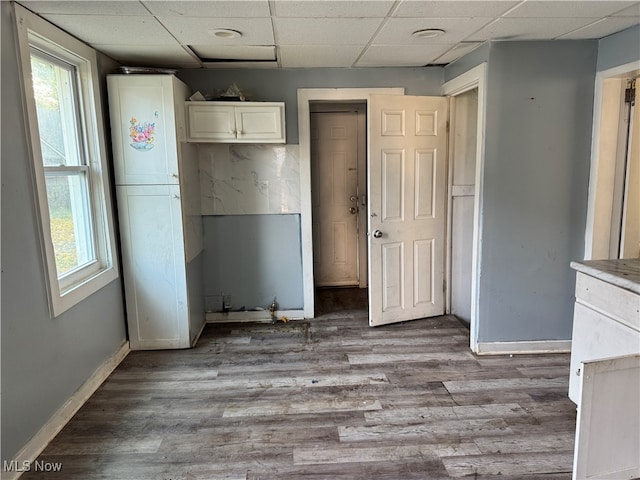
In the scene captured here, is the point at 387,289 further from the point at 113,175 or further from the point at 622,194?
the point at 113,175

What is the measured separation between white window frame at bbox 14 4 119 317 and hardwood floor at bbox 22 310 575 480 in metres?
0.72

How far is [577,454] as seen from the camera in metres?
1.61

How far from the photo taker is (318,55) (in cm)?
315

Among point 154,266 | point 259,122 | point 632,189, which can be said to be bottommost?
point 154,266

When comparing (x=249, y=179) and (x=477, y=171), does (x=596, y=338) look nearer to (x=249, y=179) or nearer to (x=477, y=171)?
(x=477, y=171)

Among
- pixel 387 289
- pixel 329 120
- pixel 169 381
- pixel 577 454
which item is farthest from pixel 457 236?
pixel 169 381

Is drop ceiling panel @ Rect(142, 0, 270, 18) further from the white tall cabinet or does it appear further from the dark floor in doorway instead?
the dark floor in doorway

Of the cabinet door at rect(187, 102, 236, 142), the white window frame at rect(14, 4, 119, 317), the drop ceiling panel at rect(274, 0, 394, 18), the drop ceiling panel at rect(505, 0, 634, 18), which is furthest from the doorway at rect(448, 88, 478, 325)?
the white window frame at rect(14, 4, 119, 317)

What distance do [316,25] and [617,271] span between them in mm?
2044

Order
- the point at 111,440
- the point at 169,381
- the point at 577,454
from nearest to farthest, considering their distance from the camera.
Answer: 1. the point at 577,454
2. the point at 111,440
3. the point at 169,381

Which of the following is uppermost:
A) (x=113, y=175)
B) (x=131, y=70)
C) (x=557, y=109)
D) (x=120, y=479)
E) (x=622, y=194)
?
(x=131, y=70)

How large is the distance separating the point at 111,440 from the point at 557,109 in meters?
3.50

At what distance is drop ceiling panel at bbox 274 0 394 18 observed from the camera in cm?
209

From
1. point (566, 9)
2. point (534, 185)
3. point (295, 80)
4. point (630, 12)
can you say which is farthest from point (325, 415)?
point (630, 12)
